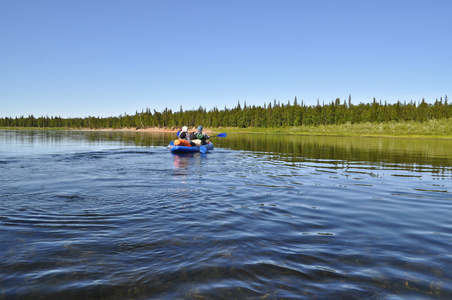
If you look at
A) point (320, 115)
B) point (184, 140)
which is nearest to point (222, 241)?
point (184, 140)

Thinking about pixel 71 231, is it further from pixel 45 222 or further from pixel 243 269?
pixel 243 269

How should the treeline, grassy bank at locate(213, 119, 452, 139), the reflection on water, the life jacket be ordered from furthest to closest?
the treeline
grassy bank at locate(213, 119, 452, 139)
the life jacket
the reflection on water

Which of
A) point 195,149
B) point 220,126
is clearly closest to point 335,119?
point 220,126

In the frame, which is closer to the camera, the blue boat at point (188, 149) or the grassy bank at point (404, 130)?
the blue boat at point (188, 149)

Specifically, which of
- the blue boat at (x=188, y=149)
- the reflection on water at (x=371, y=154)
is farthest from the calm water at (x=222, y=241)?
the blue boat at (x=188, y=149)

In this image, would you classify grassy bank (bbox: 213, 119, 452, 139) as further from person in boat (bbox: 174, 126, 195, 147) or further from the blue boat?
person in boat (bbox: 174, 126, 195, 147)

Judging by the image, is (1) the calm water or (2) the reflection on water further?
(2) the reflection on water

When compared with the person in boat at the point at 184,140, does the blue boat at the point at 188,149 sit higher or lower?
lower

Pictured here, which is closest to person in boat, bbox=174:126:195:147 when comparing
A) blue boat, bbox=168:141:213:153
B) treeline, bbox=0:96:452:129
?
blue boat, bbox=168:141:213:153

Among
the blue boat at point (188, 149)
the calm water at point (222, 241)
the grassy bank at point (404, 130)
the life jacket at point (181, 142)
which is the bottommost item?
the calm water at point (222, 241)

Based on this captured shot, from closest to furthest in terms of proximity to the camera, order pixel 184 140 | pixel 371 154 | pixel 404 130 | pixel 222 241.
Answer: pixel 222 241 < pixel 184 140 < pixel 371 154 < pixel 404 130

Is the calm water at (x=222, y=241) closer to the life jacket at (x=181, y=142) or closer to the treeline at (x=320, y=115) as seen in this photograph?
the life jacket at (x=181, y=142)

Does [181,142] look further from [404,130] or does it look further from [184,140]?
[404,130]

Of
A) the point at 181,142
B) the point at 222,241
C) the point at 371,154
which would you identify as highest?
the point at 181,142
